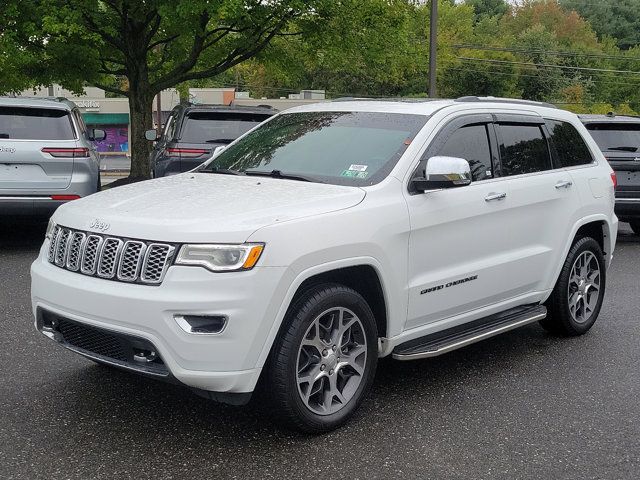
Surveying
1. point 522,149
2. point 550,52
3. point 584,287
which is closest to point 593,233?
point 584,287

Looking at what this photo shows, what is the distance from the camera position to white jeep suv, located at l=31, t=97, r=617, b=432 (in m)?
3.70

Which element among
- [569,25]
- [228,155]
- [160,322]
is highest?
[569,25]

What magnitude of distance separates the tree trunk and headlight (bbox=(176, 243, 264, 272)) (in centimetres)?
1518

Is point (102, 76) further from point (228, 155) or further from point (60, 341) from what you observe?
point (60, 341)

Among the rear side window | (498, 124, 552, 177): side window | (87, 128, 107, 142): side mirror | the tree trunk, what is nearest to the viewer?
(498, 124, 552, 177): side window

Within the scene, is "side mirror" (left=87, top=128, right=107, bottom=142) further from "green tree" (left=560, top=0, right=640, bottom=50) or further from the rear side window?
"green tree" (left=560, top=0, right=640, bottom=50)

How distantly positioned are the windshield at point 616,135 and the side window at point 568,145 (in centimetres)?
517

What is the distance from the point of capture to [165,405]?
4516 mm

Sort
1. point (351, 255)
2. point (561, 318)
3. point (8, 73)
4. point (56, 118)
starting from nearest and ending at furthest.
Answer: point (351, 255), point (561, 318), point (56, 118), point (8, 73)

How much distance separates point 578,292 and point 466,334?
168 cm

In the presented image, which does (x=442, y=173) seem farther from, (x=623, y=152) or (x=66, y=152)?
(x=623, y=152)

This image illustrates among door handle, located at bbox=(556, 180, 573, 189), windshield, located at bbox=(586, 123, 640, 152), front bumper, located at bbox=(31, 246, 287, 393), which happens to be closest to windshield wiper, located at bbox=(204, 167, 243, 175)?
front bumper, located at bbox=(31, 246, 287, 393)

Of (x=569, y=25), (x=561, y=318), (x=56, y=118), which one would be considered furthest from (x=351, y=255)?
(x=569, y=25)

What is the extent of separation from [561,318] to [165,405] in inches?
124
